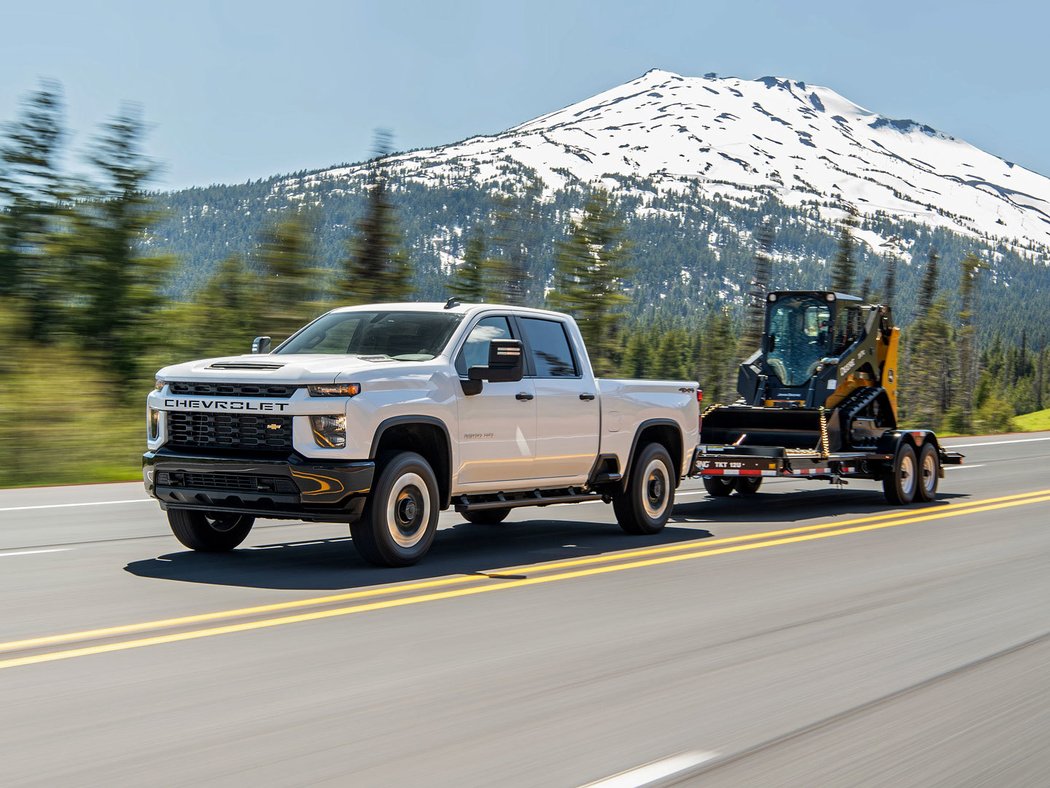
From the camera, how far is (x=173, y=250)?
122 ft

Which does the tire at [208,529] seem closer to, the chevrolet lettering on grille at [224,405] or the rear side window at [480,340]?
the chevrolet lettering on grille at [224,405]

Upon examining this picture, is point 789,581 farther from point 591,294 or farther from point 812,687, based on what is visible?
point 591,294

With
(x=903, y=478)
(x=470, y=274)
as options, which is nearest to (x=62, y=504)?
(x=903, y=478)

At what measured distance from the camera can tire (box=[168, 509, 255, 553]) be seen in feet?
31.1

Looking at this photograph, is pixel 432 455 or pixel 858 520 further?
pixel 858 520

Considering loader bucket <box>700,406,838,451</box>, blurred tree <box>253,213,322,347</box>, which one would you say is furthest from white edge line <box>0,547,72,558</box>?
A: blurred tree <box>253,213,322,347</box>

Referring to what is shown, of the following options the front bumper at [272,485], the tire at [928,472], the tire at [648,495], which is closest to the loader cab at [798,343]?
the tire at [928,472]

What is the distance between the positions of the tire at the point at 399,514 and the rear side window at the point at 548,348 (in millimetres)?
1858

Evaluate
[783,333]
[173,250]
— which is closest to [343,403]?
[783,333]

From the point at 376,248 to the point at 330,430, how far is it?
3418 centimetres

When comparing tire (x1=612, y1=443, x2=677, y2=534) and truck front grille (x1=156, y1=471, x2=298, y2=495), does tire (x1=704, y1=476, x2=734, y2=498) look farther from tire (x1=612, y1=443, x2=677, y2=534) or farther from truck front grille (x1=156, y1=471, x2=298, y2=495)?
truck front grille (x1=156, y1=471, x2=298, y2=495)

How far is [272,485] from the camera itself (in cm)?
852

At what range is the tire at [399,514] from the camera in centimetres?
874

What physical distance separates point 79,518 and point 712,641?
7380 millimetres
